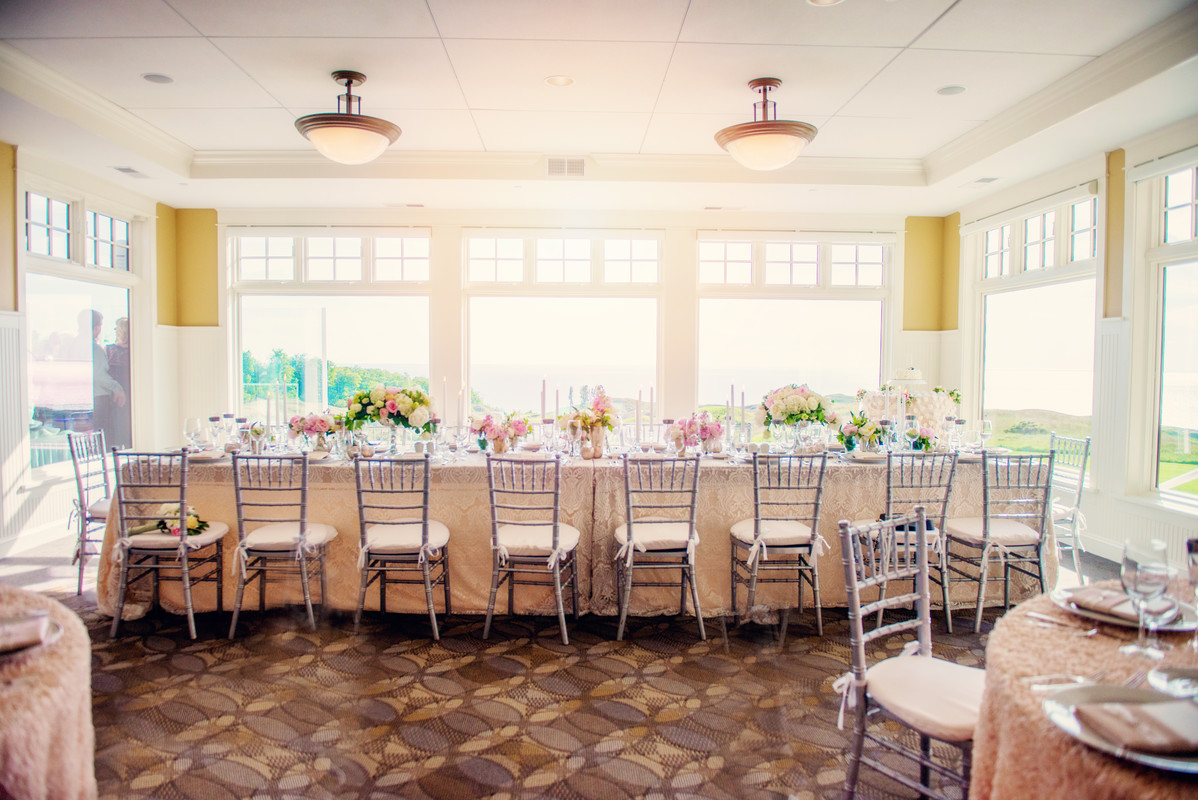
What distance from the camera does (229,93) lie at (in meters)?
4.85

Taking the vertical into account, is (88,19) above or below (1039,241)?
above

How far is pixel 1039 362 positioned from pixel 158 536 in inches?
285

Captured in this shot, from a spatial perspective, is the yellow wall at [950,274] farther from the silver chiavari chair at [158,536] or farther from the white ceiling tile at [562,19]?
the silver chiavari chair at [158,536]

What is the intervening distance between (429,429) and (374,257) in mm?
4044

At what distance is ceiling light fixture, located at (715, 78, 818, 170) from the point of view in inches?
171

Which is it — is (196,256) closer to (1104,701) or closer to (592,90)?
(592,90)

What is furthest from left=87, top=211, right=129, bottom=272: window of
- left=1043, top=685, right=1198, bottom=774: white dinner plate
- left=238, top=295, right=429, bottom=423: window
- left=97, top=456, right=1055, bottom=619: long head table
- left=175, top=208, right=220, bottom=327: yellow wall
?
left=1043, top=685, right=1198, bottom=774: white dinner plate

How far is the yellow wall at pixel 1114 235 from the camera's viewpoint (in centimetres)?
523

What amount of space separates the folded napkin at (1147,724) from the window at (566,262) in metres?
6.87

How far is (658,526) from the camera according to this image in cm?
386

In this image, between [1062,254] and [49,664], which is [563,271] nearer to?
[1062,254]

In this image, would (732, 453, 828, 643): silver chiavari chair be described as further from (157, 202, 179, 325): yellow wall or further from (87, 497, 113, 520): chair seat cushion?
(157, 202, 179, 325): yellow wall

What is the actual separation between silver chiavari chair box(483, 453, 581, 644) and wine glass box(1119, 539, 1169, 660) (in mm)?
2320

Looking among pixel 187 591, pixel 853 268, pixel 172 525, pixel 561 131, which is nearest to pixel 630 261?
pixel 561 131
